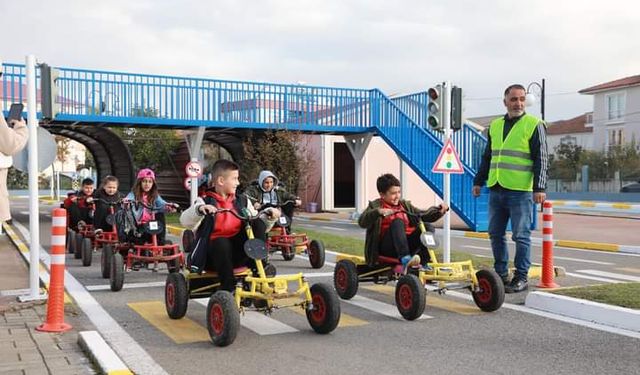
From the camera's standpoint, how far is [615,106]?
56.9 meters

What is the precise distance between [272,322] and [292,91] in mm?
15445

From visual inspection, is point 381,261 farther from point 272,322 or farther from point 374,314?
point 272,322

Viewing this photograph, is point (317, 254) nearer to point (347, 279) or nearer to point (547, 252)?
point (347, 279)

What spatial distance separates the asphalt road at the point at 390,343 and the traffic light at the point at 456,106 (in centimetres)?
282

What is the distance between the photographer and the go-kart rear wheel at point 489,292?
6211mm

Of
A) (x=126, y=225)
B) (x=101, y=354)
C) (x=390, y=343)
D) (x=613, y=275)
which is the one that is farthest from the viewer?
(x=613, y=275)

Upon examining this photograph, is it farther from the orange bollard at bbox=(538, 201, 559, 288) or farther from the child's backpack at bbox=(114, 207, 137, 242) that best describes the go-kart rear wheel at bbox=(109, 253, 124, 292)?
the orange bollard at bbox=(538, 201, 559, 288)

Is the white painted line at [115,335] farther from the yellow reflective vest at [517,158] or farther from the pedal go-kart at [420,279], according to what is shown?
the yellow reflective vest at [517,158]

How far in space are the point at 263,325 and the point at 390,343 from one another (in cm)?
125

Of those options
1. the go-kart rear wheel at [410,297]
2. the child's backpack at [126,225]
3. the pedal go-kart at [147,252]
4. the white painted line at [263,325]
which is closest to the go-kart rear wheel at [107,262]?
the pedal go-kart at [147,252]

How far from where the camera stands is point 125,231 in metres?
8.75

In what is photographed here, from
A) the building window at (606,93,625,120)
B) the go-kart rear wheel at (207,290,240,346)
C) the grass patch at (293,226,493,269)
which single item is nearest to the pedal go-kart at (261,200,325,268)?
the grass patch at (293,226,493,269)

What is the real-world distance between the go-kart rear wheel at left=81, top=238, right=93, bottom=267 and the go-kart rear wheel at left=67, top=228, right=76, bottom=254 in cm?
107

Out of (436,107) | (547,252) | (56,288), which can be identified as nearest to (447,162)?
(436,107)
